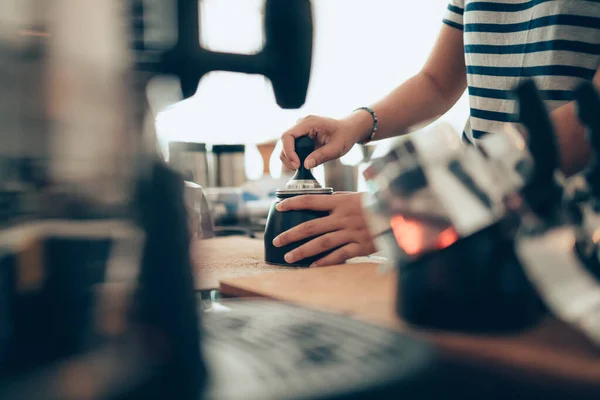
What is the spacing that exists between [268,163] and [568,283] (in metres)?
3.62

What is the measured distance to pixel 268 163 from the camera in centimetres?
390

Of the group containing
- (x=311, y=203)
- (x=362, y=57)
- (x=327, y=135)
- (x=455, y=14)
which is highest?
(x=362, y=57)

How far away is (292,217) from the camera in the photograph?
0.71 metres

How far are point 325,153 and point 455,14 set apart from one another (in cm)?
46

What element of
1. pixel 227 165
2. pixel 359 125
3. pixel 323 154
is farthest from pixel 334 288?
pixel 227 165

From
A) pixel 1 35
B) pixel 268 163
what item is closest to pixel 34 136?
pixel 1 35

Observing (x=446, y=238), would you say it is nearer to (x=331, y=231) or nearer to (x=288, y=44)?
(x=288, y=44)

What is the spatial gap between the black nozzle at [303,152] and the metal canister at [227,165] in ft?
4.33

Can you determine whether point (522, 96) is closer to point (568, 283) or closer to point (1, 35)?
point (568, 283)

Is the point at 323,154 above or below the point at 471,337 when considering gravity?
above

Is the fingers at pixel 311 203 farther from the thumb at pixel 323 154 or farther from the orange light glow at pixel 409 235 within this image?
the orange light glow at pixel 409 235

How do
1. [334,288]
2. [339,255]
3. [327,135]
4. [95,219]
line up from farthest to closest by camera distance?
[327,135], [339,255], [334,288], [95,219]

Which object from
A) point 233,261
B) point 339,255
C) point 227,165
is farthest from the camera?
point 227,165

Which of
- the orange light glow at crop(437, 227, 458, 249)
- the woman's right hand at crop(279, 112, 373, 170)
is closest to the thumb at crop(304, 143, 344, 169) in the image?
the woman's right hand at crop(279, 112, 373, 170)
